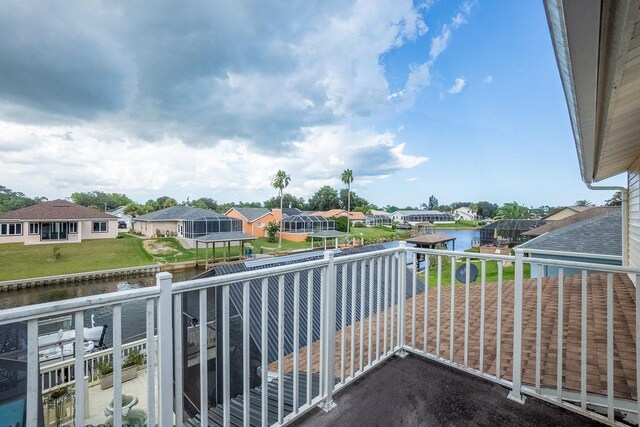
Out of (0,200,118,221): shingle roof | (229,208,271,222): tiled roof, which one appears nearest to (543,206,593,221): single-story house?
(229,208,271,222): tiled roof

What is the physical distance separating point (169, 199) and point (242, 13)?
35530 millimetres

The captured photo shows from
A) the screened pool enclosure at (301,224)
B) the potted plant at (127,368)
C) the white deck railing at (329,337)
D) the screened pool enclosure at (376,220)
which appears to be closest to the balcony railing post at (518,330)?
the white deck railing at (329,337)

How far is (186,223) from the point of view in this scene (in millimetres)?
24734

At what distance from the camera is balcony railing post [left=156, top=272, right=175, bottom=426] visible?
110 centimetres

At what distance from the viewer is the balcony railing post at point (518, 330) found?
189 centimetres

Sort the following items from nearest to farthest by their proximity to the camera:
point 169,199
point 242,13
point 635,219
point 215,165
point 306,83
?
point 635,219 → point 242,13 → point 306,83 → point 215,165 → point 169,199

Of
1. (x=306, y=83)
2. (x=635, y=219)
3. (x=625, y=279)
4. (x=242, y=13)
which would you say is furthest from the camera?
(x=306, y=83)

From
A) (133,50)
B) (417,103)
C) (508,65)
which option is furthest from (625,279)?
(133,50)

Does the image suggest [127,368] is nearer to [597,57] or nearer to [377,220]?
[597,57]

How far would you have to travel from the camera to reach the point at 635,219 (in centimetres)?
456

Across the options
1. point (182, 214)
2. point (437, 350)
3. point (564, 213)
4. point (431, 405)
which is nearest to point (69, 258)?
point (182, 214)

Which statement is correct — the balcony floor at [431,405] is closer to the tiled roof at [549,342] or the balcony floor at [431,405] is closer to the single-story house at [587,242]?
the tiled roof at [549,342]

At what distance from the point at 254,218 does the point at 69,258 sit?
1529 cm

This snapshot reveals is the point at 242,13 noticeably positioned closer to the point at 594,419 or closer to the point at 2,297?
the point at 594,419
